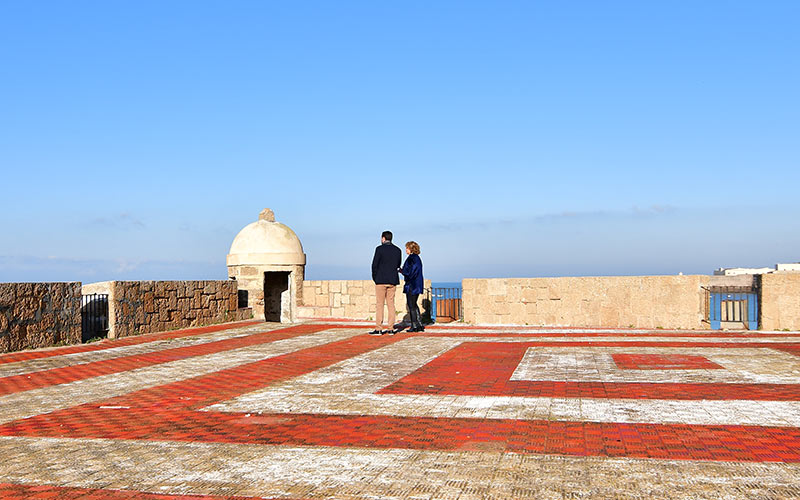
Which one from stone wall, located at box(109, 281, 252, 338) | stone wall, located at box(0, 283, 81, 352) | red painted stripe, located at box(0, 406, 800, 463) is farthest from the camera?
stone wall, located at box(109, 281, 252, 338)

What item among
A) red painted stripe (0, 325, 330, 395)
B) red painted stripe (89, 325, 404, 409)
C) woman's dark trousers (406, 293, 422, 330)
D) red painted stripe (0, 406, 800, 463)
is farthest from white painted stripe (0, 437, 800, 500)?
woman's dark trousers (406, 293, 422, 330)

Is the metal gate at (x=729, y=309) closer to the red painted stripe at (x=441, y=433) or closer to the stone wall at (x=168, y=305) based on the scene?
the red painted stripe at (x=441, y=433)

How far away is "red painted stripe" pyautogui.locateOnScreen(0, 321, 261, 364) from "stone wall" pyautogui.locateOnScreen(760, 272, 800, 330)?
11.0 metres

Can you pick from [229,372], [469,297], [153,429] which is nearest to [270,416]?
[153,429]

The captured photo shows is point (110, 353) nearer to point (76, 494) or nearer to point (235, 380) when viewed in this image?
point (235, 380)

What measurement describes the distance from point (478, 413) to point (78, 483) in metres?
2.99

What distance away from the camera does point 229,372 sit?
802 cm

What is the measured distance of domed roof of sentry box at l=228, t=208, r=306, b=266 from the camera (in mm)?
16938

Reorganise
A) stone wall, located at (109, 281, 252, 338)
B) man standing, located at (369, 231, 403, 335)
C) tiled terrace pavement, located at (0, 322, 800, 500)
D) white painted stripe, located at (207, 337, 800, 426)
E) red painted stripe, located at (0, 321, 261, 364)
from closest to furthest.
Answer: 1. tiled terrace pavement, located at (0, 322, 800, 500)
2. white painted stripe, located at (207, 337, 800, 426)
3. red painted stripe, located at (0, 321, 261, 364)
4. man standing, located at (369, 231, 403, 335)
5. stone wall, located at (109, 281, 252, 338)

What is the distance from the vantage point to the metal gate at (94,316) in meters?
12.2

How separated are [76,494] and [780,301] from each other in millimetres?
12617

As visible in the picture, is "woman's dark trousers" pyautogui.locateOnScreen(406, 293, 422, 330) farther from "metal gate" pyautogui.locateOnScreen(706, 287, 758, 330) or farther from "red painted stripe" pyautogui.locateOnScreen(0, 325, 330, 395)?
"metal gate" pyautogui.locateOnScreen(706, 287, 758, 330)

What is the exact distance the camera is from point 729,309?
13.3 m

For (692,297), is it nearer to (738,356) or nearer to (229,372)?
(738,356)
